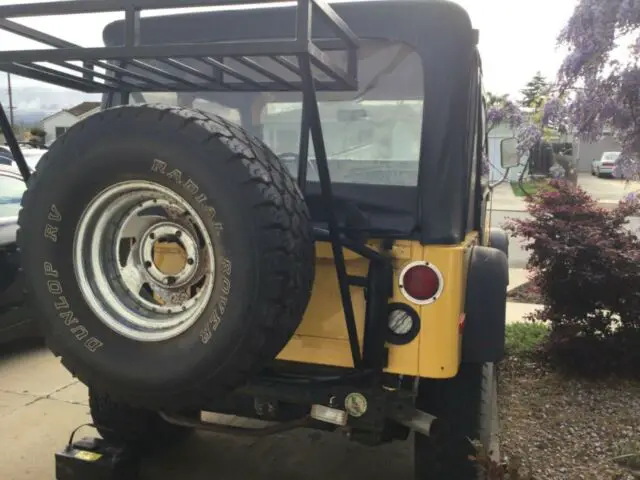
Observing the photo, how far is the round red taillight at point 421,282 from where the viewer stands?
2643 mm

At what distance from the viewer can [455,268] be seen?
2666mm

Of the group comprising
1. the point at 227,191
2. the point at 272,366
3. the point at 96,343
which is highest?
the point at 227,191

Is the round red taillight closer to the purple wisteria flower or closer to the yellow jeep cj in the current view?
the yellow jeep cj

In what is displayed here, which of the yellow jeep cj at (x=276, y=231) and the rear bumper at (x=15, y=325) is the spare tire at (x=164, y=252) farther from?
the rear bumper at (x=15, y=325)

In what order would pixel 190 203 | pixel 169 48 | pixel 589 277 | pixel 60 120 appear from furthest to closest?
pixel 60 120 < pixel 589 277 < pixel 190 203 < pixel 169 48

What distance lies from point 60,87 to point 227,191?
1573 mm

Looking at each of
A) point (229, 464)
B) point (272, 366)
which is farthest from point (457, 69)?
point (229, 464)

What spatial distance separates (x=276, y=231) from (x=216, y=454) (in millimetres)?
2164

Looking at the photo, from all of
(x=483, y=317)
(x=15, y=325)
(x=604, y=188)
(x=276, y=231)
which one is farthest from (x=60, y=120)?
(x=604, y=188)

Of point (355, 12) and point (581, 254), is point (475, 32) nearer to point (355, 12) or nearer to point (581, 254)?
point (355, 12)

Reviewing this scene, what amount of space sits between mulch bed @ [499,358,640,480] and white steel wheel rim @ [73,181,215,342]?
5.82ft

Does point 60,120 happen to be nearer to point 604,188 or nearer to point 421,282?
point 421,282

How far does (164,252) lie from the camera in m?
2.60

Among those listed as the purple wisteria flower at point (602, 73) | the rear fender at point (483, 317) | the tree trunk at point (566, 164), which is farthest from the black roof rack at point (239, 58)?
the tree trunk at point (566, 164)
